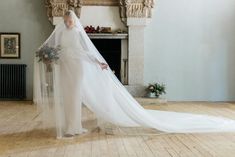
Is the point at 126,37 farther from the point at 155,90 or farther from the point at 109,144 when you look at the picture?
the point at 109,144

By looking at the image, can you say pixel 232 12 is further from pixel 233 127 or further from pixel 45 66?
pixel 45 66

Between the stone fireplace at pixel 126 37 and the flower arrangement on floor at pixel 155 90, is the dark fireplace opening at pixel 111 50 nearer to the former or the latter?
the stone fireplace at pixel 126 37

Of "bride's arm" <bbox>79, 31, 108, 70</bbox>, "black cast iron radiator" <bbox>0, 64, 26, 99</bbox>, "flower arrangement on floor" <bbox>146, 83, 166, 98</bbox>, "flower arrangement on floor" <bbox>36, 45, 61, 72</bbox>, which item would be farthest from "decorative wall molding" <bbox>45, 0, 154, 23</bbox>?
"flower arrangement on floor" <bbox>36, 45, 61, 72</bbox>

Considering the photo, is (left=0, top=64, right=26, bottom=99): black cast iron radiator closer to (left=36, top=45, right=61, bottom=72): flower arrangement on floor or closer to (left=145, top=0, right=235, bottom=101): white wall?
(left=145, top=0, right=235, bottom=101): white wall

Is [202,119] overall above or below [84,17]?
below

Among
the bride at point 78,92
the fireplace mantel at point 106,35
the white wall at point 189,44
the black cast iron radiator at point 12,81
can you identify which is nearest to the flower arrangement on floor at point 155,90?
the white wall at point 189,44

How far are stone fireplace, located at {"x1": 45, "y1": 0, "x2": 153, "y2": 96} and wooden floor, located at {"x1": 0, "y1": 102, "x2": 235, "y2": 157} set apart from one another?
4.06 m

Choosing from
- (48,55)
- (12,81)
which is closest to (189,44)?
(12,81)

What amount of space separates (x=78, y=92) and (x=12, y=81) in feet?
16.2

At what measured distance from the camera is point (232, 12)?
10055mm

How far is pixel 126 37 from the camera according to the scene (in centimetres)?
980

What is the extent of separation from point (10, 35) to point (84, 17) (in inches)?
74.1

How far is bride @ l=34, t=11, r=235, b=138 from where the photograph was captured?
17.3 ft

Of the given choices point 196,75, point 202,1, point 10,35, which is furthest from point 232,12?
point 10,35
